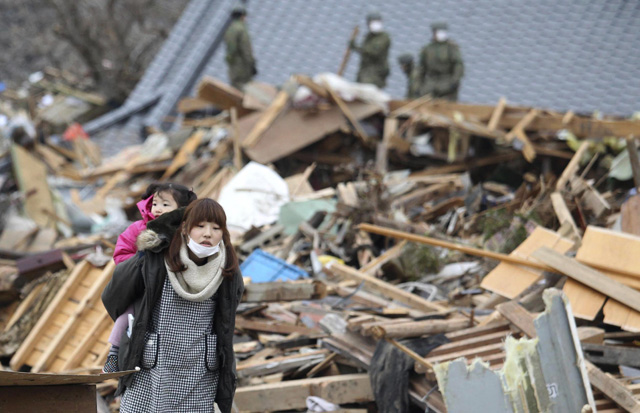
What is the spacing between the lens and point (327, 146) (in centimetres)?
1100

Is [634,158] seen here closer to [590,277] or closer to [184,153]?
[590,277]

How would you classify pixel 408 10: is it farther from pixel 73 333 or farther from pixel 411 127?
pixel 73 333

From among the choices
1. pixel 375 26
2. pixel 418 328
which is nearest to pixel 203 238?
pixel 418 328

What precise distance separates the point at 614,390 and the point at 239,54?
12.9m

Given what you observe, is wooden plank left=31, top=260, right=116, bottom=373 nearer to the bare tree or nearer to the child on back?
the child on back

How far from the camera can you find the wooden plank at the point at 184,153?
40.2ft

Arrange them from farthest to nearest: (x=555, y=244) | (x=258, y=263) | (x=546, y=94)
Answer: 1. (x=546, y=94)
2. (x=258, y=263)
3. (x=555, y=244)

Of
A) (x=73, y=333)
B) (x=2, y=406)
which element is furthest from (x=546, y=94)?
(x=2, y=406)

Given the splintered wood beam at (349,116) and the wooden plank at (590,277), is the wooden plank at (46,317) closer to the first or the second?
the wooden plank at (590,277)

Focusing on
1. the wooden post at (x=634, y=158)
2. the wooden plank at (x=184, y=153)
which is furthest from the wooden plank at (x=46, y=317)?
the wooden plank at (x=184, y=153)

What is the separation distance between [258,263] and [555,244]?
104 inches

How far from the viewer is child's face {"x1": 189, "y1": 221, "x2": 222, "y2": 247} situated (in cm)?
358

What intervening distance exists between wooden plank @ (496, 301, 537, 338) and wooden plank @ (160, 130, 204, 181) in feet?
25.7

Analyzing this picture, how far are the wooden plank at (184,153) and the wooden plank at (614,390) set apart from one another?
8.54 meters
